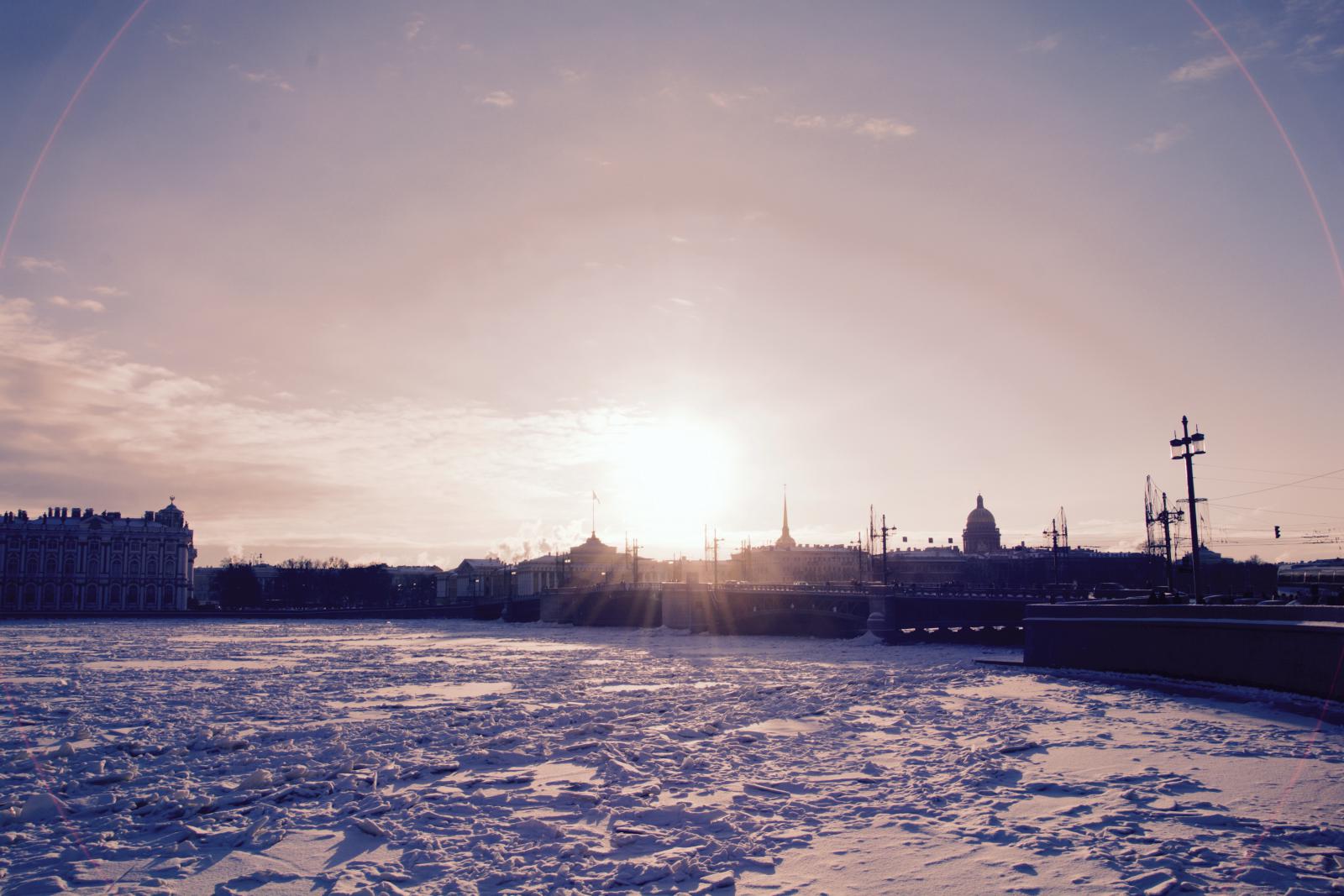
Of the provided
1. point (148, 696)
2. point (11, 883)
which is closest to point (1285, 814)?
point (11, 883)

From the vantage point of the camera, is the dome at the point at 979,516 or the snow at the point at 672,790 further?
the dome at the point at 979,516

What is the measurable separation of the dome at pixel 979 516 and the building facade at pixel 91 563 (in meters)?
116

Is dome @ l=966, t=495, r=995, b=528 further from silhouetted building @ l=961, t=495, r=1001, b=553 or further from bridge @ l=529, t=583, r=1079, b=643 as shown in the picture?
bridge @ l=529, t=583, r=1079, b=643

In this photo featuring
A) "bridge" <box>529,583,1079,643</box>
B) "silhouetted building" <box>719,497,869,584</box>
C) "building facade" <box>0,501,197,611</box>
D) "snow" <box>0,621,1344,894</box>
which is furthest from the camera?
"silhouetted building" <box>719,497,869,584</box>

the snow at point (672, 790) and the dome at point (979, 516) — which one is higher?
the dome at point (979, 516)

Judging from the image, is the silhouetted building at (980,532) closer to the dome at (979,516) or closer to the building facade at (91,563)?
the dome at (979,516)

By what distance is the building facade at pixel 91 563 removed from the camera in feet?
382

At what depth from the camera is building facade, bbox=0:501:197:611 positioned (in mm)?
116562

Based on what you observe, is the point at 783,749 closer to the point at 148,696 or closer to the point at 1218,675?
the point at 1218,675

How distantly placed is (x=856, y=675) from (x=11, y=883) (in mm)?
23904

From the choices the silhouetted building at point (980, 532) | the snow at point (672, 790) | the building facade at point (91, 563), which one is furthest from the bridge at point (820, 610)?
the silhouetted building at point (980, 532)

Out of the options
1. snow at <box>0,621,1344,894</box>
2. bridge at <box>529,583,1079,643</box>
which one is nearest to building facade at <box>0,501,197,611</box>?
bridge at <box>529,583,1079,643</box>

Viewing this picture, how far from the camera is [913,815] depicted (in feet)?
36.9

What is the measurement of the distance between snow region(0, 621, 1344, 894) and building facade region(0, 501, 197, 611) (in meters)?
109
